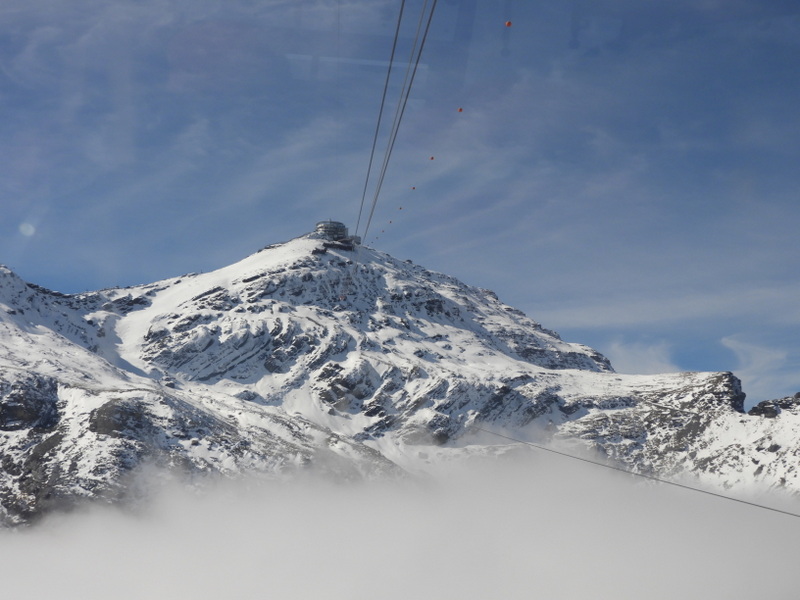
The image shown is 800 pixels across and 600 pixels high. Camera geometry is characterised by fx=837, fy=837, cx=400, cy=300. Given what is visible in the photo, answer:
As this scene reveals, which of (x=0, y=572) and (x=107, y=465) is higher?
(x=107, y=465)

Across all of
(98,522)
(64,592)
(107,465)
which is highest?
(107,465)

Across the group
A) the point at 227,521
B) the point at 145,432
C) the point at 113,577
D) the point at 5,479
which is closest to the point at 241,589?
the point at 227,521

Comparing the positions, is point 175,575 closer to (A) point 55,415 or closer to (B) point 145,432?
(B) point 145,432

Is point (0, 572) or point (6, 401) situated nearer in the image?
point (0, 572)

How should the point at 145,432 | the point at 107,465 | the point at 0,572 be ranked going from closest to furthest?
the point at 0,572 → the point at 107,465 → the point at 145,432

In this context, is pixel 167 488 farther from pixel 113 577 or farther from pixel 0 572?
pixel 0 572

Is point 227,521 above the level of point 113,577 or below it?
above

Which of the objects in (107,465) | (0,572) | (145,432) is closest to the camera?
(0,572)

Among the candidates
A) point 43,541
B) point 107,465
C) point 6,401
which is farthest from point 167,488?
point 6,401

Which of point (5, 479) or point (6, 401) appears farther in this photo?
point (6, 401)
